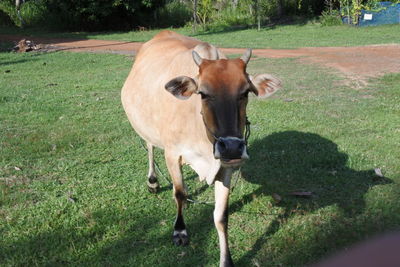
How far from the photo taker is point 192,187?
4617mm

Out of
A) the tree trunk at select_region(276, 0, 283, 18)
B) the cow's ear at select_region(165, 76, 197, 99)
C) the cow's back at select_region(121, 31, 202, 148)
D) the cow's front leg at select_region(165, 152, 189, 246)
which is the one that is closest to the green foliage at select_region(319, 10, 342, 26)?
the tree trunk at select_region(276, 0, 283, 18)

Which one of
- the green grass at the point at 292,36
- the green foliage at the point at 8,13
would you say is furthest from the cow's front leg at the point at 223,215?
the green foliage at the point at 8,13

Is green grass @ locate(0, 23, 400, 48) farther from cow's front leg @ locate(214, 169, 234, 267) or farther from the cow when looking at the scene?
cow's front leg @ locate(214, 169, 234, 267)

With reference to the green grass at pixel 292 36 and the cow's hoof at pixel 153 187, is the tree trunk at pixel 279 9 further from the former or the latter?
the cow's hoof at pixel 153 187

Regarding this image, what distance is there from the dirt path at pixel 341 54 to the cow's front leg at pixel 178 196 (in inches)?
269

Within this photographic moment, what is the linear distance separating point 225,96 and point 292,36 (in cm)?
1784

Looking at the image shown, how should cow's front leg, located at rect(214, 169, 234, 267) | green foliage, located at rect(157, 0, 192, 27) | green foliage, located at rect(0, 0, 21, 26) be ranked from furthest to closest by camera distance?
green foliage, located at rect(157, 0, 192, 27) → green foliage, located at rect(0, 0, 21, 26) → cow's front leg, located at rect(214, 169, 234, 267)

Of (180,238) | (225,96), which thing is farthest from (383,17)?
(225,96)

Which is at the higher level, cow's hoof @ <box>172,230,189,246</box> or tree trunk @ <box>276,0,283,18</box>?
tree trunk @ <box>276,0,283,18</box>

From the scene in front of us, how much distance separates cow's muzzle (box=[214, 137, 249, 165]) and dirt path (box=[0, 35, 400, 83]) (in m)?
7.51

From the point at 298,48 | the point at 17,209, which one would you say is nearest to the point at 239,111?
the point at 17,209

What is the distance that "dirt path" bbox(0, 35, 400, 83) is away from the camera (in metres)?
10.6

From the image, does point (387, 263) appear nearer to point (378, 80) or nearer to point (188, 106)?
point (188, 106)

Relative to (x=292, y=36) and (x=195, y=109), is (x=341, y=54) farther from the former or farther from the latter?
(x=195, y=109)
